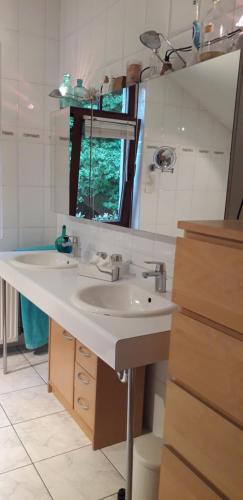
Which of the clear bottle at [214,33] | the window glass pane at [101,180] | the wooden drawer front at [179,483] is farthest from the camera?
the window glass pane at [101,180]

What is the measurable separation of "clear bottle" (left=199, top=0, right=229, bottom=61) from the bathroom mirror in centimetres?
4

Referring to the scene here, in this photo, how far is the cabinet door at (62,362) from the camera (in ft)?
6.66

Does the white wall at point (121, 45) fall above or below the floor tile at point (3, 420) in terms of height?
above

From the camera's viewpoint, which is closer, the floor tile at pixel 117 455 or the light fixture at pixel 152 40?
the light fixture at pixel 152 40

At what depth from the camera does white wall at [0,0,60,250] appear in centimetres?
260

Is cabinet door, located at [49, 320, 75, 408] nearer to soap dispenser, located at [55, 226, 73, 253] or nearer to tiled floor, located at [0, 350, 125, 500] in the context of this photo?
tiled floor, located at [0, 350, 125, 500]

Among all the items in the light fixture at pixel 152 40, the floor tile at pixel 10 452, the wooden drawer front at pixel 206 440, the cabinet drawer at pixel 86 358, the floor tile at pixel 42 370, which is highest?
the light fixture at pixel 152 40

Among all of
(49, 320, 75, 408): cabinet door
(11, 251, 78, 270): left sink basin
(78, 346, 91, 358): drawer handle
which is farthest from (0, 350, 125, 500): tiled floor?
(11, 251, 78, 270): left sink basin

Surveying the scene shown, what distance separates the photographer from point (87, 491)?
1.60m

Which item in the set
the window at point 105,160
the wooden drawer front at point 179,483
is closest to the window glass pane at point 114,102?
the window at point 105,160

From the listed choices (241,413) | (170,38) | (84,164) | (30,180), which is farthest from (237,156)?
(30,180)

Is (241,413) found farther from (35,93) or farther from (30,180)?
(35,93)

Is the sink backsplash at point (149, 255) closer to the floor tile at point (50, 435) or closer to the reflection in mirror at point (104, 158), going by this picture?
the reflection in mirror at point (104, 158)

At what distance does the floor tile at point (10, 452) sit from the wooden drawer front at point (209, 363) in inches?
45.8
